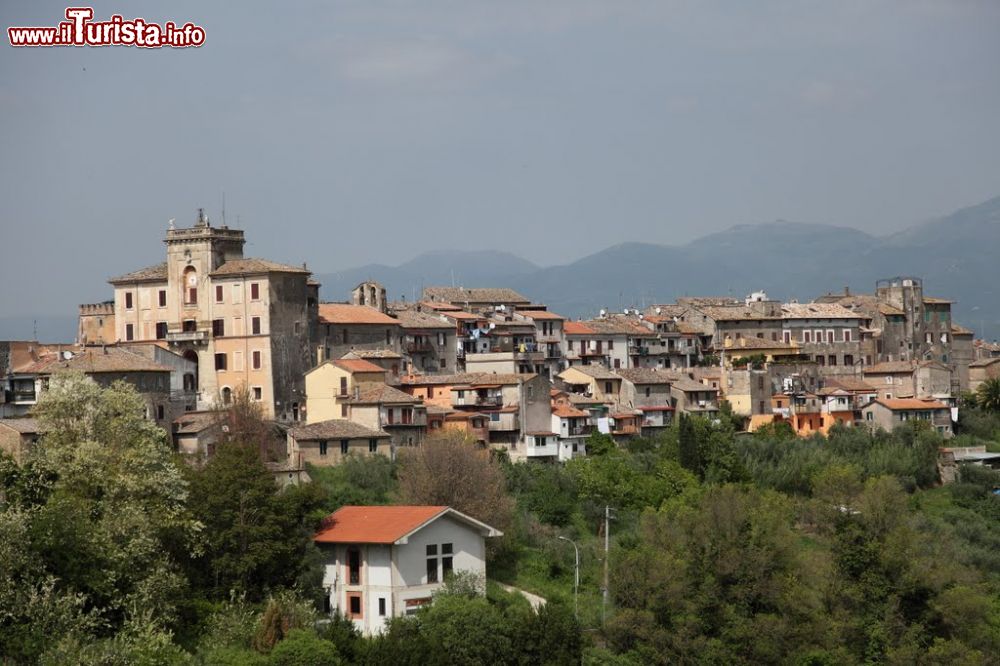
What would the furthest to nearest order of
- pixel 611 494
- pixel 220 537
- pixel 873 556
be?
pixel 611 494, pixel 873 556, pixel 220 537

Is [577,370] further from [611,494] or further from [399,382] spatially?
[611,494]

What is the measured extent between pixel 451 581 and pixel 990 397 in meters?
51.8

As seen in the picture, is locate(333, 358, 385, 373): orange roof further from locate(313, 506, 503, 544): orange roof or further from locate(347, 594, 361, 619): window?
locate(347, 594, 361, 619): window

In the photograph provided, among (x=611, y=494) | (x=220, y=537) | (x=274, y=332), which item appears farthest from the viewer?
(x=274, y=332)

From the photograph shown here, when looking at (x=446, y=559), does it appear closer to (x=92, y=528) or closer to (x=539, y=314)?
(x=92, y=528)

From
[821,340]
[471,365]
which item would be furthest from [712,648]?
[821,340]

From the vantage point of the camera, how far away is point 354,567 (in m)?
47.6

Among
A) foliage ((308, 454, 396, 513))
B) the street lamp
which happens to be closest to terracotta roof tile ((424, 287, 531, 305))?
foliage ((308, 454, 396, 513))

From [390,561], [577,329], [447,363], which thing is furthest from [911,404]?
[390,561]

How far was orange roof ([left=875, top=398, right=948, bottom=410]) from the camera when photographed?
85.3m

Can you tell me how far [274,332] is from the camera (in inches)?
2783

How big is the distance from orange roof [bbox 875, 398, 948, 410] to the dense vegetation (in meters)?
25.0

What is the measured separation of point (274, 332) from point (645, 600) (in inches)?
1109

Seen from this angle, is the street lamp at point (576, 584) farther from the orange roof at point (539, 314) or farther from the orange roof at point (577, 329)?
the orange roof at point (577, 329)
